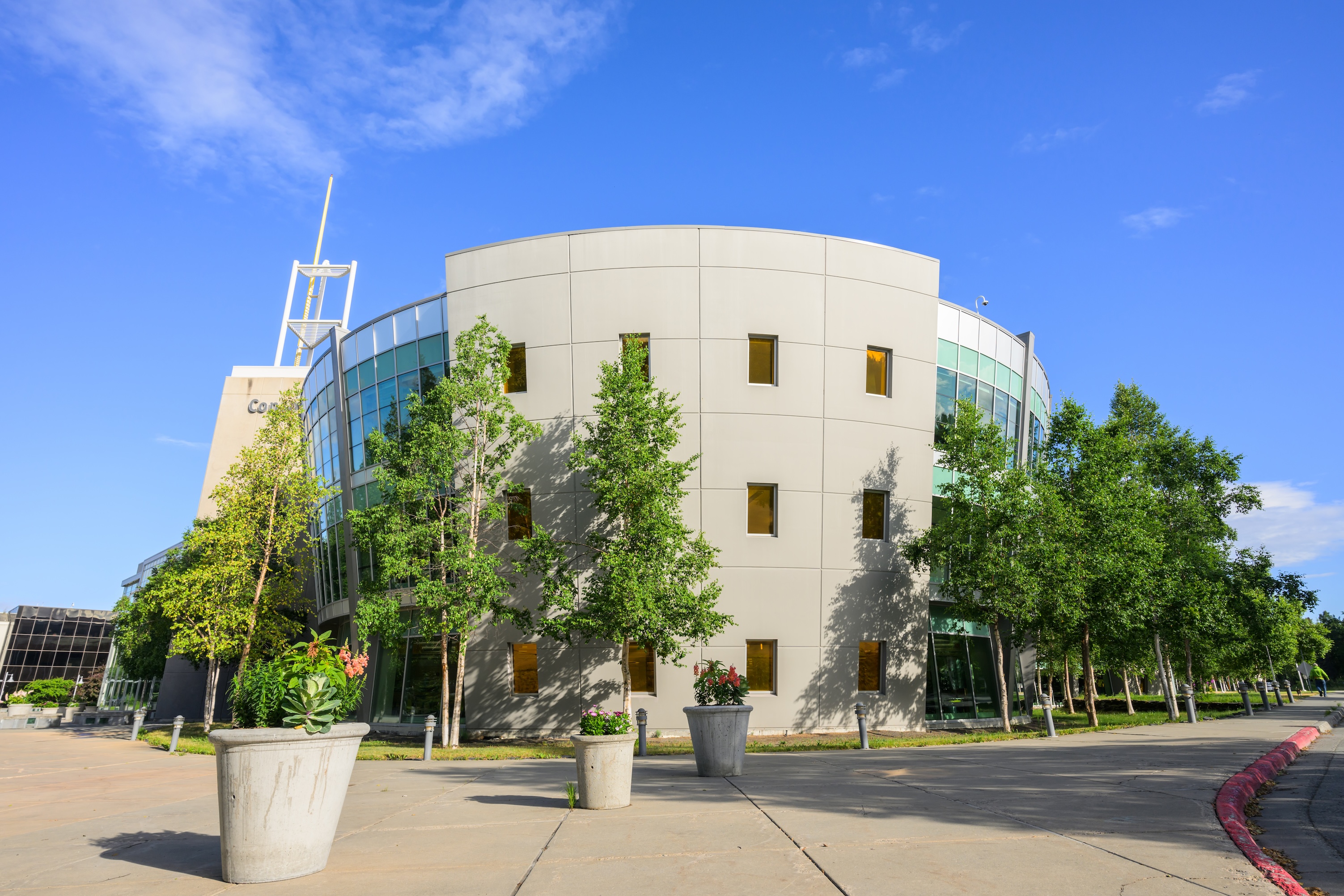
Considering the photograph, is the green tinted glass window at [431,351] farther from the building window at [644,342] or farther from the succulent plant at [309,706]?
the succulent plant at [309,706]

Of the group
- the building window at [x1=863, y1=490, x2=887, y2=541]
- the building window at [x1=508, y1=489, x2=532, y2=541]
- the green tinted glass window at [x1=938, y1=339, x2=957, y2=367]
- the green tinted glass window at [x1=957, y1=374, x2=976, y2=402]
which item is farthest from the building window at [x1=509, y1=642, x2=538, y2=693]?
the green tinted glass window at [x1=957, y1=374, x2=976, y2=402]

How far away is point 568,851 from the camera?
27.5 feet

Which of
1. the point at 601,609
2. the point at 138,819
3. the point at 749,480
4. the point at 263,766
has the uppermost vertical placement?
the point at 749,480

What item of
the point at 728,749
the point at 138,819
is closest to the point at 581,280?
the point at 728,749

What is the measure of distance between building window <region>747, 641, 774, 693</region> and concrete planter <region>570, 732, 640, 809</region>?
1616 cm

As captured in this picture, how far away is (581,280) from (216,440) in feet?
151

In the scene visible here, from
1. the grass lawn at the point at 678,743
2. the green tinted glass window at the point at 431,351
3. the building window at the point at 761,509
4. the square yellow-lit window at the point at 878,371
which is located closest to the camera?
the grass lawn at the point at 678,743

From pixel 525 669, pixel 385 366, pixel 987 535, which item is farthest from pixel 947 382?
pixel 385 366

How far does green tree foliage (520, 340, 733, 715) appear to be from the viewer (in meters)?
23.2

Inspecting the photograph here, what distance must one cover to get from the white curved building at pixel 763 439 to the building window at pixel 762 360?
0.07 m

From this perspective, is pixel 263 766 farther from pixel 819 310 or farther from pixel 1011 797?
pixel 819 310

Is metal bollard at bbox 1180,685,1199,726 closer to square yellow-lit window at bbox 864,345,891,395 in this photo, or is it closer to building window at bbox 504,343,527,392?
square yellow-lit window at bbox 864,345,891,395

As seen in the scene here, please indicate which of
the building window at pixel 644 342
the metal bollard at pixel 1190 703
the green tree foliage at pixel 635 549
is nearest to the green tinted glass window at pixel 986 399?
the metal bollard at pixel 1190 703

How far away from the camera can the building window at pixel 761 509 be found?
90.1 feet
